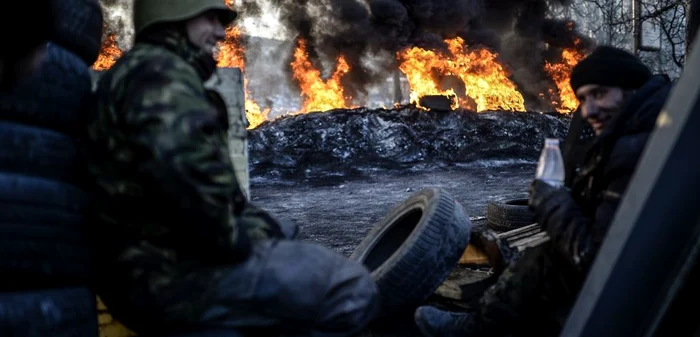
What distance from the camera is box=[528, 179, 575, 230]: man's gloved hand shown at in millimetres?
2754

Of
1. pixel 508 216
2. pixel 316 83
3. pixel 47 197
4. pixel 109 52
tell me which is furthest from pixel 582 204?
pixel 109 52

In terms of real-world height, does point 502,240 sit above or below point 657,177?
below

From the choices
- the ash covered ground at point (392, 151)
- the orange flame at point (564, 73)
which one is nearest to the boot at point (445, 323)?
the ash covered ground at point (392, 151)

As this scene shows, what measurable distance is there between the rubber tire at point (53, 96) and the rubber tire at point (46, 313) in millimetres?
582

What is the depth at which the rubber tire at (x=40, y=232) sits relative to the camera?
6.64 ft

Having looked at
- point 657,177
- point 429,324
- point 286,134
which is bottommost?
point 286,134

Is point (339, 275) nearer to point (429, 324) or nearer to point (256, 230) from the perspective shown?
point (256, 230)

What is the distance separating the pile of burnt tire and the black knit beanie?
2.11 metres

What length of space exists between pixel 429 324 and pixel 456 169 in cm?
1125

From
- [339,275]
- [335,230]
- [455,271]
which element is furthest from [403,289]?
[335,230]

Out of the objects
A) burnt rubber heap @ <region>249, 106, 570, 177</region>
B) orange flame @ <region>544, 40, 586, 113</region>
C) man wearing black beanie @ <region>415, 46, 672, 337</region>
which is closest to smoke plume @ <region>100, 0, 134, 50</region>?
burnt rubber heap @ <region>249, 106, 570, 177</region>

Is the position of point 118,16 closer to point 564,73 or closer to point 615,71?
point 564,73

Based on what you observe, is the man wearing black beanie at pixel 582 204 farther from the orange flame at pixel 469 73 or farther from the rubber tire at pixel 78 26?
the orange flame at pixel 469 73

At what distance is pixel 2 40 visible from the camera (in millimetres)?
2082
